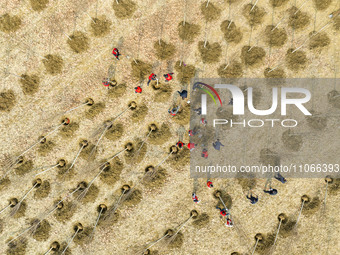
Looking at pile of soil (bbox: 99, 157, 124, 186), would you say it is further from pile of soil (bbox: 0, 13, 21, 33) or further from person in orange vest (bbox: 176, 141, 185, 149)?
pile of soil (bbox: 0, 13, 21, 33)

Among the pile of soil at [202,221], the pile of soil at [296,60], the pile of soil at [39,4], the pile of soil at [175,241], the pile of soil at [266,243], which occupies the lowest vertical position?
the pile of soil at [266,243]

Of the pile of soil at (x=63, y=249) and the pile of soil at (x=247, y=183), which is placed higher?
the pile of soil at (x=247, y=183)

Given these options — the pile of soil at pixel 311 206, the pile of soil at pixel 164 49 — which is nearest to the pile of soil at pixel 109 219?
the pile of soil at pixel 164 49

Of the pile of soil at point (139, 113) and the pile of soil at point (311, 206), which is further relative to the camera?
the pile of soil at point (139, 113)

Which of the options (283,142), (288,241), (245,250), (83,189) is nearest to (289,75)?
(283,142)

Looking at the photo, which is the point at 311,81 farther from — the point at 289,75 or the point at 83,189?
the point at 83,189

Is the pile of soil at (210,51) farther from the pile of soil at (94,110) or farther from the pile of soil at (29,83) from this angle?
the pile of soil at (29,83)
